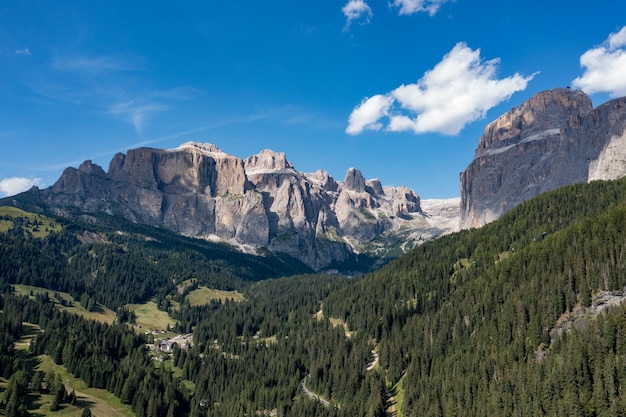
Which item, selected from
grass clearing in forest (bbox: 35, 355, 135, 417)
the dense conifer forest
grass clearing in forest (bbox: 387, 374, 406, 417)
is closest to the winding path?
the dense conifer forest

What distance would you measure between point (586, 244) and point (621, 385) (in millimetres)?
53507

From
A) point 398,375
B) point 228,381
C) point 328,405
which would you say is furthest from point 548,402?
point 228,381

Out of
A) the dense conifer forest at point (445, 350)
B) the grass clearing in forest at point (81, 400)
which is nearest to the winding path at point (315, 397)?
the dense conifer forest at point (445, 350)

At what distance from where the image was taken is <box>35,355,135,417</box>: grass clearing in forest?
11806 cm

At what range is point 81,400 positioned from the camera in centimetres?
13038

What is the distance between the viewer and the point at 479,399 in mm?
109062

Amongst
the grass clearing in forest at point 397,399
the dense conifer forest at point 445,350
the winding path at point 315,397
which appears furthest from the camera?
the winding path at point 315,397

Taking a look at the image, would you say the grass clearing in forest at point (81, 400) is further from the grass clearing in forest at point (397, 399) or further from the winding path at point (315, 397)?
the grass clearing in forest at point (397, 399)

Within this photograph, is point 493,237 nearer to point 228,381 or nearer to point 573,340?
point 573,340

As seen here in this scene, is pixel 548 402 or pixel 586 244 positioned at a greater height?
pixel 586 244

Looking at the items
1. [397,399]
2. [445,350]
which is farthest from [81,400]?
[445,350]

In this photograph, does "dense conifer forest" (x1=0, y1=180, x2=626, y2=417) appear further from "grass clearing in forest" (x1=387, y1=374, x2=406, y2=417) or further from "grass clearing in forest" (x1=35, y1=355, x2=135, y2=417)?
"grass clearing in forest" (x1=35, y1=355, x2=135, y2=417)

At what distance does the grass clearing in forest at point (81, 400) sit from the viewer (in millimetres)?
118062

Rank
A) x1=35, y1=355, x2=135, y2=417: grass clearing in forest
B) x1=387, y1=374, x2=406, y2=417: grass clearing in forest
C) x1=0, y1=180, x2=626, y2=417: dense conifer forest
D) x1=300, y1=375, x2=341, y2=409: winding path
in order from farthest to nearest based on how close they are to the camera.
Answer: x1=300, y1=375, x2=341, y2=409: winding path → x1=387, y1=374, x2=406, y2=417: grass clearing in forest → x1=35, y1=355, x2=135, y2=417: grass clearing in forest → x1=0, y1=180, x2=626, y2=417: dense conifer forest
